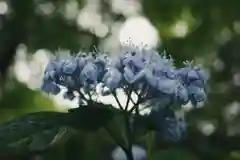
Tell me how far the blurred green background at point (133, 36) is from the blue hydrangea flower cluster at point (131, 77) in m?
0.23

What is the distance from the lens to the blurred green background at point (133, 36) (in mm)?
2139

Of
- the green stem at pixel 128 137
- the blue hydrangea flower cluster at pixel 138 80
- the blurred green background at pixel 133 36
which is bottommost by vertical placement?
the green stem at pixel 128 137

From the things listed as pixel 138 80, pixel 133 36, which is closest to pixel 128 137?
pixel 138 80

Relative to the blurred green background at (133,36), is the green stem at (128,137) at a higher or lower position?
lower

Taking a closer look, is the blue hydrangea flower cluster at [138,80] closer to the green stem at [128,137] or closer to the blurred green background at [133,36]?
the green stem at [128,137]

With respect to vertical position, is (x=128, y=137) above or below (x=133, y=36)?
below

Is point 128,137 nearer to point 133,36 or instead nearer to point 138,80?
point 138,80

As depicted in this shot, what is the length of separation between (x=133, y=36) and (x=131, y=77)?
521 millimetres

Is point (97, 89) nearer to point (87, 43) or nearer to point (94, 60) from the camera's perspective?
point (94, 60)

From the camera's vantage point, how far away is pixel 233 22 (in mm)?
3074

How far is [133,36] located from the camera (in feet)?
4.61

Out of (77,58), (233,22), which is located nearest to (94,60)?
(77,58)

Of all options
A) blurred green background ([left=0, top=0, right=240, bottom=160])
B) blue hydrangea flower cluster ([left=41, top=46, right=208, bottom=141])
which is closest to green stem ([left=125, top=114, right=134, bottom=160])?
blue hydrangea flower cluster ([left=41, top=46, right=208, bottom=141])

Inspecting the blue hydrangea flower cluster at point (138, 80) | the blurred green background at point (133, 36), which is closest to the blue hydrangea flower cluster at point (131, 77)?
the blue hydrangea flower cluster at point (138, 80)
